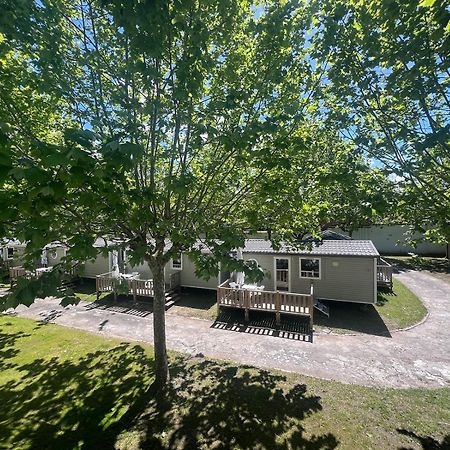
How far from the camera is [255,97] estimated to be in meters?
4.71

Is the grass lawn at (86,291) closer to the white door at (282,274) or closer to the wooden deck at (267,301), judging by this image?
the wooden deck at (267,301)

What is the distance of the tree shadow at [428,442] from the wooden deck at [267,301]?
5478 millimetres

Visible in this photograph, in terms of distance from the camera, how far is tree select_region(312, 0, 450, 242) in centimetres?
357

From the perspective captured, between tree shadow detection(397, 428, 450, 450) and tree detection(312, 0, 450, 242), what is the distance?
3.73m

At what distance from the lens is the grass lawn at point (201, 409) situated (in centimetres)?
488

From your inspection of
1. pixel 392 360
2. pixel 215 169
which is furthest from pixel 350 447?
pixel 215 169

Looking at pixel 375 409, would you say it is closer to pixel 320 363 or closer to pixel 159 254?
pixel 320 363

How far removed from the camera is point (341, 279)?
500 inches

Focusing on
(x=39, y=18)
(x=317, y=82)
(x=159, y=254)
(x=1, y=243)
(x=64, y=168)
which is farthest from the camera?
(x=159, y=254)

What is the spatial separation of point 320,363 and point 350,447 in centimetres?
321

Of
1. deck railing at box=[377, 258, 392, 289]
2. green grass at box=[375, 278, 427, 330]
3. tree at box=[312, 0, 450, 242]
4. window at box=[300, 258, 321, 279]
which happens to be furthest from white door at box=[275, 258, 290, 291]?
tree at box=[312, 0, 450, 242]

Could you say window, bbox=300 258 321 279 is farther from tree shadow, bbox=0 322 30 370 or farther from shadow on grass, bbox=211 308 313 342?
tree shadow, bbox=0 322 30 370

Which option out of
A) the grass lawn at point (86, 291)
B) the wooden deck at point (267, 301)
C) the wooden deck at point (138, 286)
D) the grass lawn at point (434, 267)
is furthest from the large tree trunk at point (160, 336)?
the grass lawn at point (434, 267)

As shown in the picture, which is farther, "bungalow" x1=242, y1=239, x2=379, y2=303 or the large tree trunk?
"bungalow" x1=242, y1=239, x2=379, y2=303
